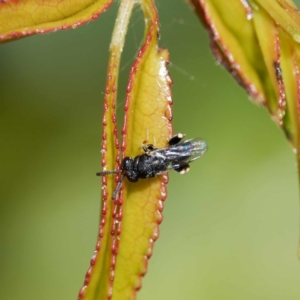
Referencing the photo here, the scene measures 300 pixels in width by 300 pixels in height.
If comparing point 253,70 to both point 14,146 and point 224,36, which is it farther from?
point 14,146

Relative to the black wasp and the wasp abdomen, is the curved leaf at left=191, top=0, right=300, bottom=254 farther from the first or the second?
the wasp abdomen

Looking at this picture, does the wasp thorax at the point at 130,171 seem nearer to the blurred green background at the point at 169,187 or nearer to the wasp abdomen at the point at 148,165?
the wasp abdomen at the point at 148,165

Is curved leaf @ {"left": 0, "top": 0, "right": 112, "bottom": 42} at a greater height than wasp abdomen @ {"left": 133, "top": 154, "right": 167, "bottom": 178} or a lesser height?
greater

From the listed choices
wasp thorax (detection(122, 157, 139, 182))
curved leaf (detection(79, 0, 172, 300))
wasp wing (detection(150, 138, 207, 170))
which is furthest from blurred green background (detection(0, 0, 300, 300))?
curved leaf (detection(79, 0, 172, 300))

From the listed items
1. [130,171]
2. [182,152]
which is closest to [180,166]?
[182,152]

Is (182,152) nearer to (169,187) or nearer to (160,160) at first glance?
(160,160)

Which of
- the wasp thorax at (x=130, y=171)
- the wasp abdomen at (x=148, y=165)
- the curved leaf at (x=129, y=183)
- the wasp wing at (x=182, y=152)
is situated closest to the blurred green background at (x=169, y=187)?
the wasp wing at (x=182, y=152)

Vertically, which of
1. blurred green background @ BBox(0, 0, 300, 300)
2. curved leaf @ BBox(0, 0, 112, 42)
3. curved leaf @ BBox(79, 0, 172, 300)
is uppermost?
blurred green background @ BBox(0, 0, 300, 300)
